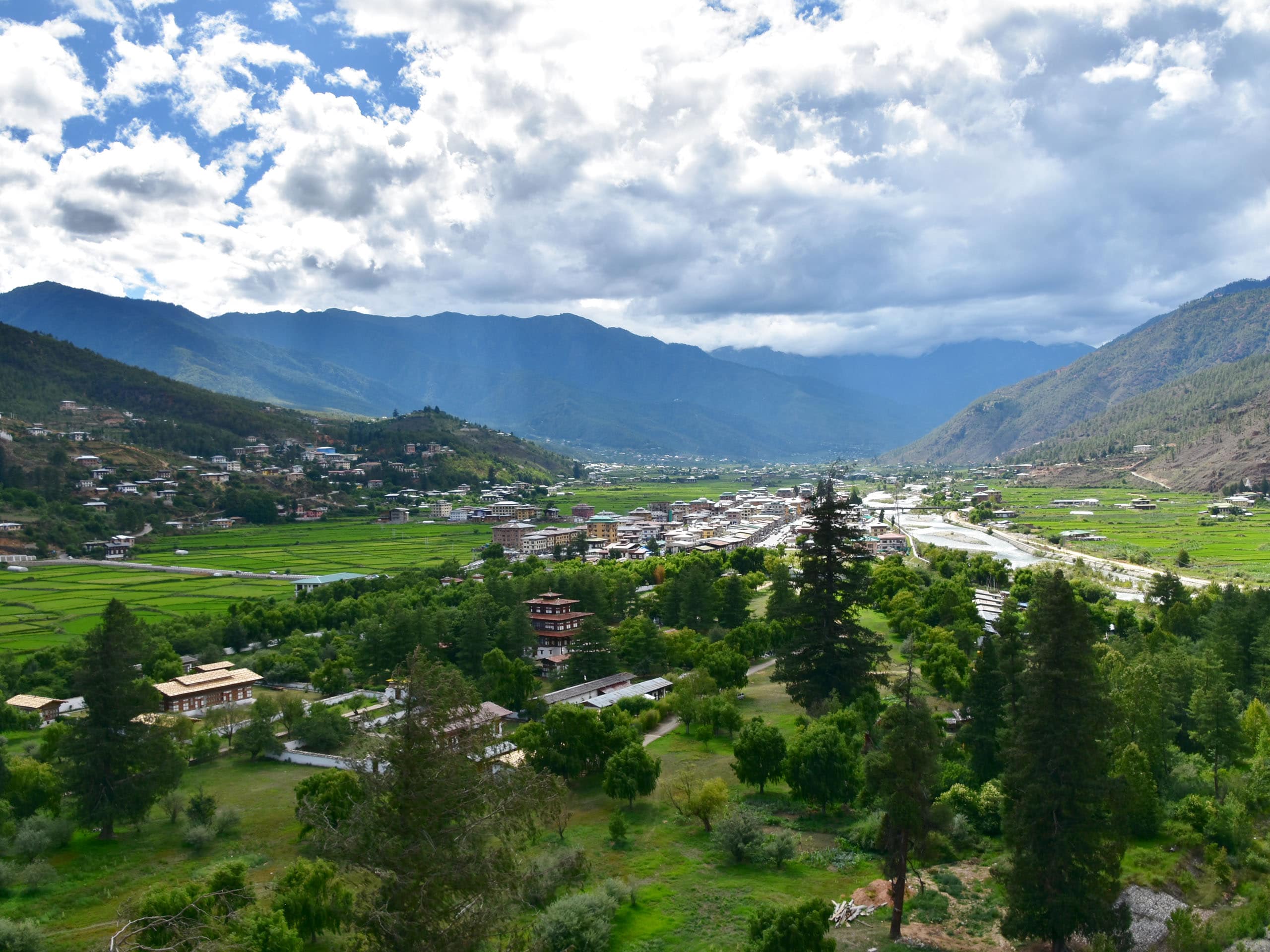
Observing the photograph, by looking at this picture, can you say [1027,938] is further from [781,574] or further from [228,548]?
[228,548]

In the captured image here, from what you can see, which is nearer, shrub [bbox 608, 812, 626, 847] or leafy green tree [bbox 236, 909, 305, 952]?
leafy green tree [bbox 236, 909, 305, 952]

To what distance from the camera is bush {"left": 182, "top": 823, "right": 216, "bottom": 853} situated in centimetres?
2230

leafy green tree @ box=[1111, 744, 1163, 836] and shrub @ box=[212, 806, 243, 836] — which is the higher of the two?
leafy green tree @ box=[1111, 744, 1163, 836]

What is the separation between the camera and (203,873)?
1873cm

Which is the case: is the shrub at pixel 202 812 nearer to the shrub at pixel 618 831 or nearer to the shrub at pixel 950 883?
the shrub at pixel 618 831

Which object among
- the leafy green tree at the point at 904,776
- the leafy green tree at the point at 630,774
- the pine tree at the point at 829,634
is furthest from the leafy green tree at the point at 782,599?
the leafy green tree at the point at 904,776

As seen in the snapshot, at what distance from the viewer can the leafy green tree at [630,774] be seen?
2419 cm

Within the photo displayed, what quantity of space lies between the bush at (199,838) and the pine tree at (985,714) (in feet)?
73.5

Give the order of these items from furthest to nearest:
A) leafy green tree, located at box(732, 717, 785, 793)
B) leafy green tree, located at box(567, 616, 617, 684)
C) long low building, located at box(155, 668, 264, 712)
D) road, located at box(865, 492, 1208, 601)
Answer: road, located at box(865, 492, 1208, 601) < leafy green tree, located at box(567, 616, 617, 684) < long low building, located at box(155, 668, 264, 712) < leafy green tree, located at box(732, 717, 785, 793)

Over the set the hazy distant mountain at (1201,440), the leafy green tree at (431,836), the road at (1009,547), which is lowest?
the road at (1009,547)

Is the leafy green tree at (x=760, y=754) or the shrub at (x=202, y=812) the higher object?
the leafy green tree at (x=760, y=754)

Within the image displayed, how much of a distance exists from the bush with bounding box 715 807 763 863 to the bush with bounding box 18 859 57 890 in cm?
1696

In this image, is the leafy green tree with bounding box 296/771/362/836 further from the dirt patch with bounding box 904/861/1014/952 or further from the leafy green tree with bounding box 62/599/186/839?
the dirt patch with bounding box 904/861/1014/952

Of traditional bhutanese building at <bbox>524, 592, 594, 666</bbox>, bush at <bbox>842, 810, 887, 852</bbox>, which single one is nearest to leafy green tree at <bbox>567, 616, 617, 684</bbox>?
traditional bhutanese building at <bbox>524, 592, 594, 666</bbox>
